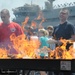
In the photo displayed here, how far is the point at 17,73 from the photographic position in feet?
14.0

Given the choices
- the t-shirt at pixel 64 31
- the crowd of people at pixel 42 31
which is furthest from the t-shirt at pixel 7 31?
the t-shirt at pixel 64 31

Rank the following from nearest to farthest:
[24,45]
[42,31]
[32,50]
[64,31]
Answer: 1. [32,50]
2. [24,45]
3. [64,31]
4. [42,31]

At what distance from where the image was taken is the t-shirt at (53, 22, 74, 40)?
5480 millimetres

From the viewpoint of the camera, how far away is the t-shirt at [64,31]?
5.48 metres

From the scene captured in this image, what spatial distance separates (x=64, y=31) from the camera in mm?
5539

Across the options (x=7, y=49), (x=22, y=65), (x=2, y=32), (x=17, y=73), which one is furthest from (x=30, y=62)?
(x=2, y=32)

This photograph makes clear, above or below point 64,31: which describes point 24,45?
below

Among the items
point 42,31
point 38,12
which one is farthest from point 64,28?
point 38,12

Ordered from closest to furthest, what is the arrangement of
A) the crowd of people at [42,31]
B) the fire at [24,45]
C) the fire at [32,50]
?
the fire at [32,50]
the fire at [24,45]
the crowd of people at [42,31]

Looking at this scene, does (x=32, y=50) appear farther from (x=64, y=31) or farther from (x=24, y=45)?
(x=64, y=31)

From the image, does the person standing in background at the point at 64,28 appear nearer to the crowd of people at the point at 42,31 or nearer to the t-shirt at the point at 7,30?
the crowd of people at the point at 42,31

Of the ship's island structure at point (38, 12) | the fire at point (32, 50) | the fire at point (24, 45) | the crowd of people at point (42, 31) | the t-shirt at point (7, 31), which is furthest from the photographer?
the ship's island structure at point (38, 12)

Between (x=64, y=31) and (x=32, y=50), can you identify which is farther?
(x=64, y=31)

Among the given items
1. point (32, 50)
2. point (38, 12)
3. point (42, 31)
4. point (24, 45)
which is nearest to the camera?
point (32, 50)
